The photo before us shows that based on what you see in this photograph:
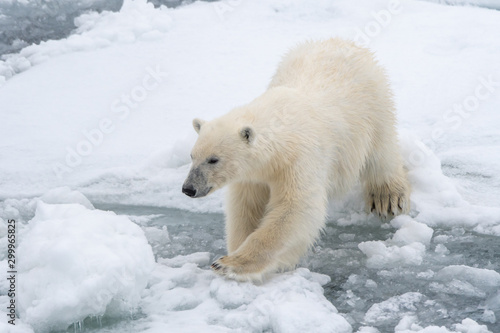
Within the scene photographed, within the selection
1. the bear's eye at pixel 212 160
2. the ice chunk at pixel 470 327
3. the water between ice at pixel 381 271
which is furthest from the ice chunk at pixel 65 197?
the ice chunk at pixel 470 327

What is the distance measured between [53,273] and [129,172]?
244 centimetres

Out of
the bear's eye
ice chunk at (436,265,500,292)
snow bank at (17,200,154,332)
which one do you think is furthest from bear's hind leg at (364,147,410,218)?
snow bank at (17,200,154,332)

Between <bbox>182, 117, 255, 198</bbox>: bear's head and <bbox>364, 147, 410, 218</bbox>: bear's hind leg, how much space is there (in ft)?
4.39

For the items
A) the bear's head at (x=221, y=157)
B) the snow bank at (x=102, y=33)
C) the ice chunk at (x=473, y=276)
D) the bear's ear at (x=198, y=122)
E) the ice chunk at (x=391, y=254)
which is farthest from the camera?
the snow bank at (x=102, y=33)

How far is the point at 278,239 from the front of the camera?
379cm

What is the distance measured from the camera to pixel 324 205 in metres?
4.05

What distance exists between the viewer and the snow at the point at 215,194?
3.24 m

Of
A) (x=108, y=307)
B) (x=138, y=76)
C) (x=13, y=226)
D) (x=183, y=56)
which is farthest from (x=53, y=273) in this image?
(x=183, y=56)

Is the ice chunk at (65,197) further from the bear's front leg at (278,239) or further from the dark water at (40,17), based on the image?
the dark water at (40,17)

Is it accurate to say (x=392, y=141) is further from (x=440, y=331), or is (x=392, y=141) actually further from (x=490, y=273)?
(x=440, y=331)

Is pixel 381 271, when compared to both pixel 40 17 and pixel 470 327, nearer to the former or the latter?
pixel 470 327

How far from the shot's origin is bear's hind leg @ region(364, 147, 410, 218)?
476 cm

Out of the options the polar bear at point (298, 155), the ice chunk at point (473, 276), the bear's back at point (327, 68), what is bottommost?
the ice chunk at point (473, 276)

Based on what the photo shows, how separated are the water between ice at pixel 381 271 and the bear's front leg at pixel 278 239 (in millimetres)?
255
